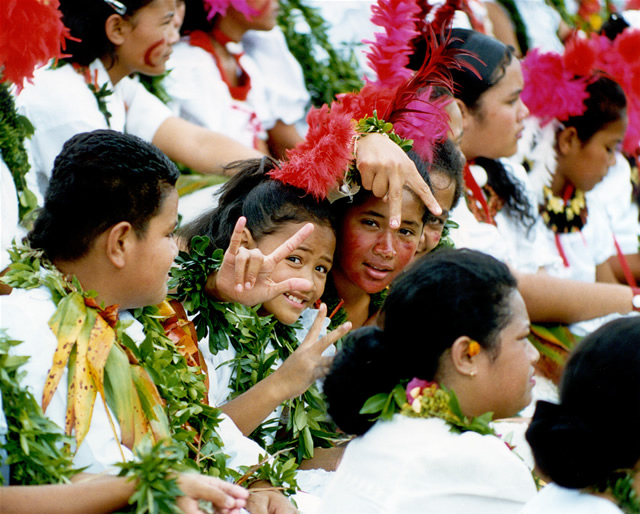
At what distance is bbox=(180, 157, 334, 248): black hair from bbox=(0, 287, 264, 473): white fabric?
3.14ft

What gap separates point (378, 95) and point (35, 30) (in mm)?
1213

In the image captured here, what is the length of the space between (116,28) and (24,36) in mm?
819

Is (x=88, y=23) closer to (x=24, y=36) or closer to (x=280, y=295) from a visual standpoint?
(x=24, y=36)

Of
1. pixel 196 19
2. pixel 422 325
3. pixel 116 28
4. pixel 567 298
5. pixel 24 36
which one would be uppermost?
pixel 24 36

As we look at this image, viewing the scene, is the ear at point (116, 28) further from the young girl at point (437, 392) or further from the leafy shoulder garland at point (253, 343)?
the young girl at point (437, 392)

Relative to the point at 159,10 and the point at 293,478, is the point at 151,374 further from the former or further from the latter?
the point at 159,10

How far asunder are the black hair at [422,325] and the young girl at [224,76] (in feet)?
8.33

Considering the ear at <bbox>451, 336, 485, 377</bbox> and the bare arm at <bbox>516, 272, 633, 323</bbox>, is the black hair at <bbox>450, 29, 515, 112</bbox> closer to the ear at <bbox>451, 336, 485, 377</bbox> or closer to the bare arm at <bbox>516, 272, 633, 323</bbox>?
the bare arm at <bbox>516, 272, 633, 323</bbox>

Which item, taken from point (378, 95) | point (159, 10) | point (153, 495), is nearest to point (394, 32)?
point (378, 95)

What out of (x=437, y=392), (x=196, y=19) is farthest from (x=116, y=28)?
(x=437, y=392)

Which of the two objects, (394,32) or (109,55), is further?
(109,55)

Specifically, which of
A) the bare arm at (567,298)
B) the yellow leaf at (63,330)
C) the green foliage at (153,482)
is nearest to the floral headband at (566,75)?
the bare arm at (567,298)

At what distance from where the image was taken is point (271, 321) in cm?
318

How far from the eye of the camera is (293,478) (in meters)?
2.80
